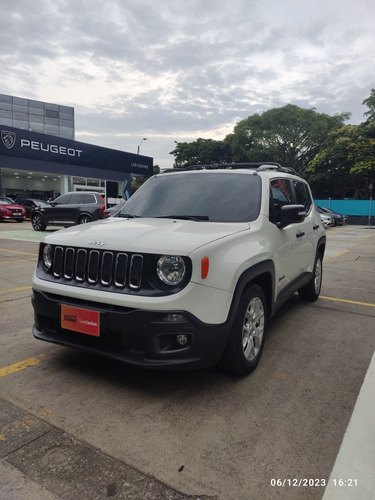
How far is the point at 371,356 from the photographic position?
11.5ft

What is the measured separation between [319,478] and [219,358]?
97 cm

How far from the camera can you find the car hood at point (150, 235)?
2586mm

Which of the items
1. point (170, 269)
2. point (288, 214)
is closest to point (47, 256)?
point (170, 269)

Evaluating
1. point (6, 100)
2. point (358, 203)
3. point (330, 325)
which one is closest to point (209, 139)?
point (358, 203)

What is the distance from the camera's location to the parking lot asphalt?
6.22 feet

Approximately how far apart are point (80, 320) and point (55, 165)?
33.0 m

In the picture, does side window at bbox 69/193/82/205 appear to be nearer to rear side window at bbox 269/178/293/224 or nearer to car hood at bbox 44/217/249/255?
rear side window at bbox 269/178/293/224

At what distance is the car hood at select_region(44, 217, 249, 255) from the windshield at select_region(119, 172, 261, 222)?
22 centimetres

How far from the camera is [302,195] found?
4.88 metres

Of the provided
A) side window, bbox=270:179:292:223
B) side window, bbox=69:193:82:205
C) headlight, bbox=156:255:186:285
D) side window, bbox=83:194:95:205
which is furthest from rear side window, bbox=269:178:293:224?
side window, bbox=69:193:82:205

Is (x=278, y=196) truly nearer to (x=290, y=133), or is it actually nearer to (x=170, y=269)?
(x=170, y=269)

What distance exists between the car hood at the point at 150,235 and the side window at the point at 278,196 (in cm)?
55

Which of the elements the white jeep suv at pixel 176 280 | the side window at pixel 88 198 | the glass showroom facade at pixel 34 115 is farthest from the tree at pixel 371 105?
the glass showroom facade at pixel 34 115

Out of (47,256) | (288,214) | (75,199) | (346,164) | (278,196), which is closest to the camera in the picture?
(47,256)
